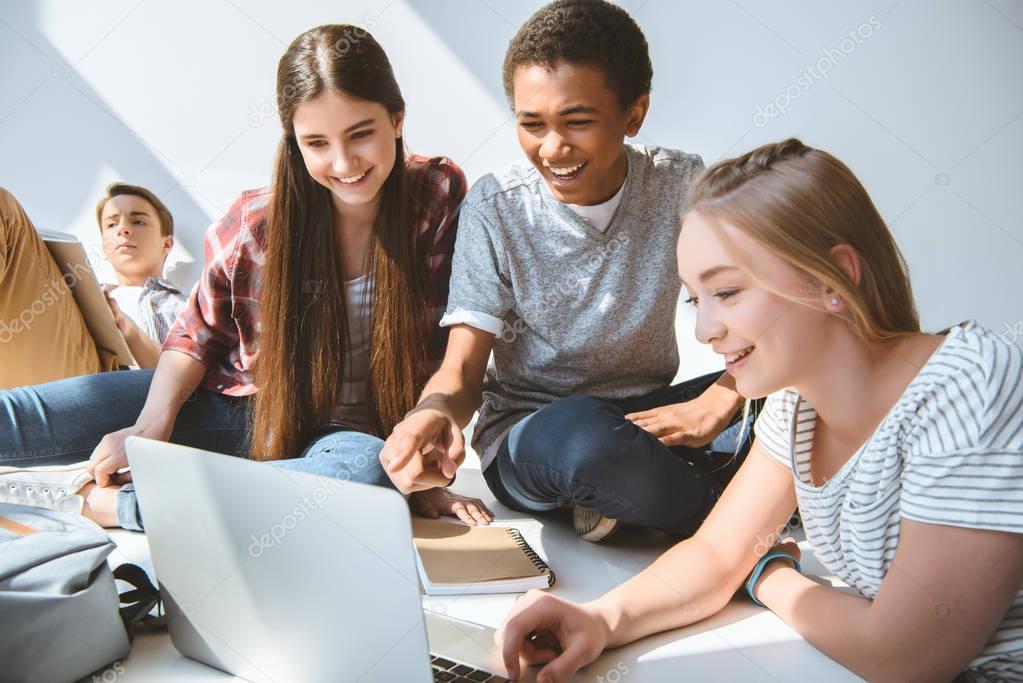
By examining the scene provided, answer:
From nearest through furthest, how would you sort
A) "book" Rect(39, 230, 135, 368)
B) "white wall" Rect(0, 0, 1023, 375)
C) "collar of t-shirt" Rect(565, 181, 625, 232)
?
"collar of t-shirt" Rect(565, 181, 625, 232), "book" Rect(39, 230, 135, 368), "white wall" Rect(0, 0, 1023, 375)

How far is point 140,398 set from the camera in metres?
1.89

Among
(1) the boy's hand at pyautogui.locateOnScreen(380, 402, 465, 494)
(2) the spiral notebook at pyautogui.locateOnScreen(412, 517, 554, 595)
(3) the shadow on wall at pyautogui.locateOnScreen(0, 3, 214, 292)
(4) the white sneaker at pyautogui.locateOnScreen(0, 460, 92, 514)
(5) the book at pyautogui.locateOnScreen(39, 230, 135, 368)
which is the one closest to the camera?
(1) the boy's hand at pyautogui.locateOnScreen(380, 402, 465, 494)

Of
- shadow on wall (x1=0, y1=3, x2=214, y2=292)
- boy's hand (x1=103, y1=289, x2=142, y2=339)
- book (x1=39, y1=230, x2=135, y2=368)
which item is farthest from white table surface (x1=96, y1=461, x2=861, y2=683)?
shadow on wall (x1=0, y1=3, x2=214, y2=292)

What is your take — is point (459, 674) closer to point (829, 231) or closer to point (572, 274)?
point (829, 231)

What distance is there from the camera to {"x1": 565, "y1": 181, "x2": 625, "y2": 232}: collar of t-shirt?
5.34 ft

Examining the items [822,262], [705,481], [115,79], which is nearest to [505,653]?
[822,262]

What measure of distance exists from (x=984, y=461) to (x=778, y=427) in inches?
11.4

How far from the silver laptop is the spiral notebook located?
0.31 metres

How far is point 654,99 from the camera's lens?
2740 millimetres

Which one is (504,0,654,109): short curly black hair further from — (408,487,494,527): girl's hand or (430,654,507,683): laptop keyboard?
(430,654,507,683): laptop keyboard

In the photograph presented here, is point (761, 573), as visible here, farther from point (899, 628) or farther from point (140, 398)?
point (140, 398)

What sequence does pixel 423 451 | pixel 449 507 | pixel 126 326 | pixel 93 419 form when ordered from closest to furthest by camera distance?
pixel 423 451, pixel 449 507, pixel 93 419, pixel 126 326

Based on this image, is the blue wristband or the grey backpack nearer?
the grey backpack

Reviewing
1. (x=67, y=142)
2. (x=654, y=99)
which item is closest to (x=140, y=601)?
(x=654, y=99)
